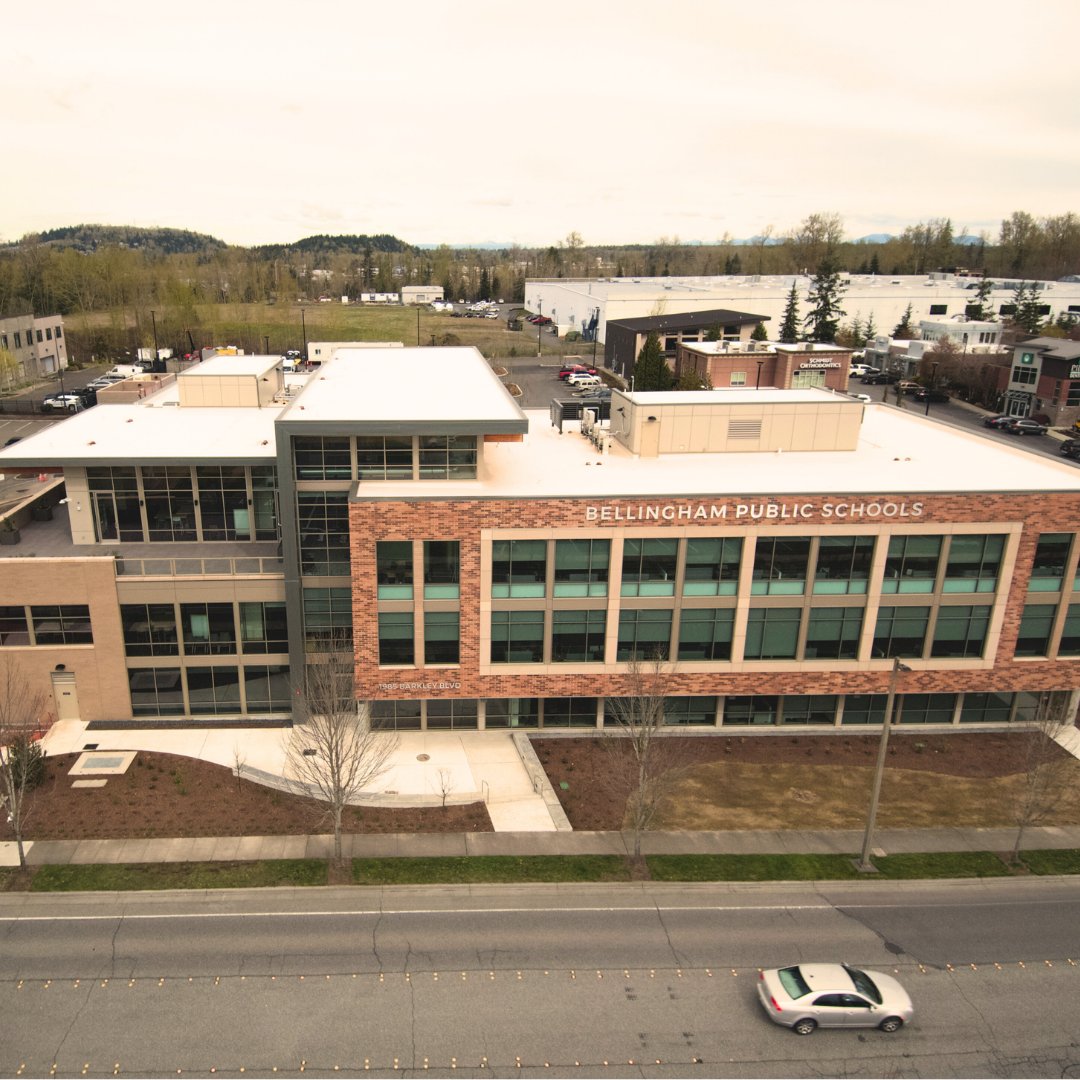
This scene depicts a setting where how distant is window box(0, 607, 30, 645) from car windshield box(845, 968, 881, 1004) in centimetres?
3539

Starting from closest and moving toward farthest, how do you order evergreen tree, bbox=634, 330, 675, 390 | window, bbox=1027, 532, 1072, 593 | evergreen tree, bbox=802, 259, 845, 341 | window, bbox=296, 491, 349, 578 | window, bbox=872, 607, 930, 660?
window, bbox=296, 491, 349, 578 → window, bbox=1027, 532, 1072, 593 → window, bbox=872, 607, 930, 660 → evergreen tree, bbox=634, 330, 675, 390 → evergreen tree, bbox=802, 259, 845, 341

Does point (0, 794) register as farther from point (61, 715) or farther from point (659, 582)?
point (659, 582)

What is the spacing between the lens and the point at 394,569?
3647 cm

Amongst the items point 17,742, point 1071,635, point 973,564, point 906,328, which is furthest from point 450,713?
point 906,328

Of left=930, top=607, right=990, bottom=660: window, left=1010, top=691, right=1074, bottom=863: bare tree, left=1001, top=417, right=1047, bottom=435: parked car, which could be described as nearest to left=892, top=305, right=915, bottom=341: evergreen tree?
left=1001, top=417, right=1047, bottom=435: parked car

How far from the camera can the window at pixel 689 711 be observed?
40438 millimetres

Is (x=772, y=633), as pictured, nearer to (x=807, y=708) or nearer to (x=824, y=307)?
(x=807, y=708)

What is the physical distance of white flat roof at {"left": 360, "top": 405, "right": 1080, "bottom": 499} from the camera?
120 feet

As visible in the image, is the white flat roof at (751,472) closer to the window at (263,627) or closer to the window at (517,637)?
the window at (517,637)

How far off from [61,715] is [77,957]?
16.0 m

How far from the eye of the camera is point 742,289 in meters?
137

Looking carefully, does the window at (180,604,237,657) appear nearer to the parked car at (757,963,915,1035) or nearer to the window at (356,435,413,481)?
the window at (356,435,413,481)

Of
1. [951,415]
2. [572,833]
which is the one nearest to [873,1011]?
[572,833]

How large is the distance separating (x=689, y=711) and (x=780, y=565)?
328 inches
